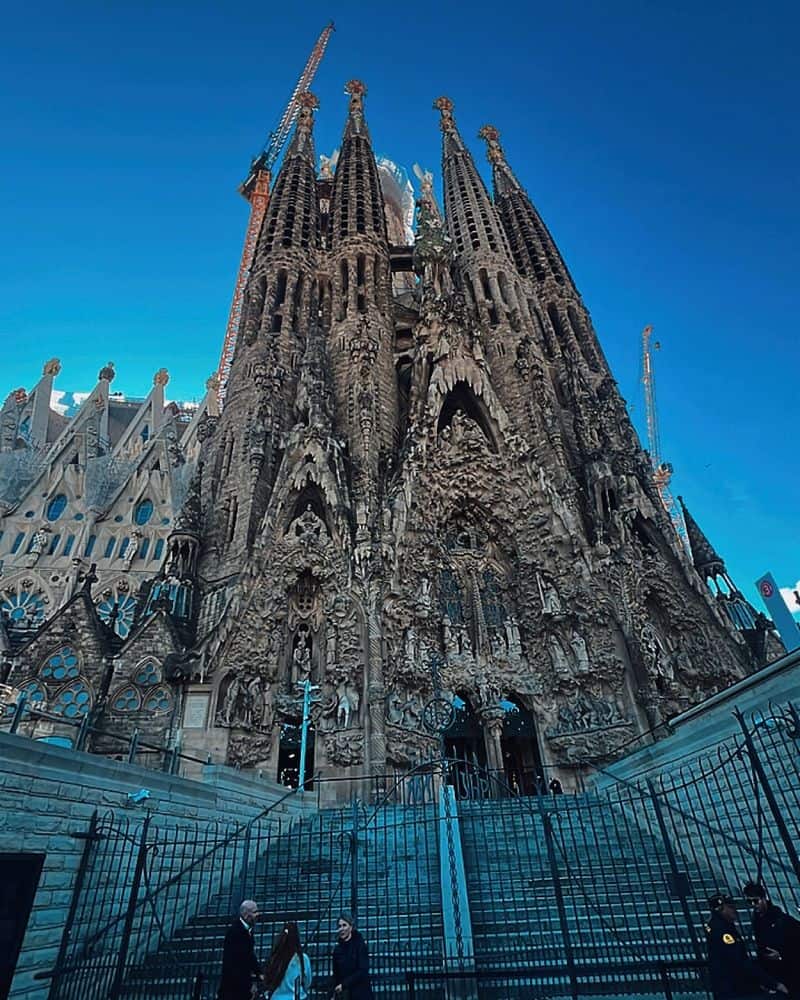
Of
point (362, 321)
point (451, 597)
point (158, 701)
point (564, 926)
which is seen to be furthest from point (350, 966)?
point (362, 321)

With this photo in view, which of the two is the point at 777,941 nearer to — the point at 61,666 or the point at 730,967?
the point at 730,967

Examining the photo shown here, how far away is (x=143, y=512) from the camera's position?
29.1 metres

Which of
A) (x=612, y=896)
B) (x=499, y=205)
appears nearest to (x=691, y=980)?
(x=612, y=896)

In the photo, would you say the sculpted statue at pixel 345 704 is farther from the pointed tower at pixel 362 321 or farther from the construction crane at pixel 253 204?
the construction crane at pixel 253 204

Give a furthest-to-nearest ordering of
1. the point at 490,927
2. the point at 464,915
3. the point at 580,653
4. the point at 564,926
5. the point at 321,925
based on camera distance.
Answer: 1. the point at 580,653
2. the point at 321,925
3. the point at 490,927
4. the point at 464,915
5. the point at 564,926

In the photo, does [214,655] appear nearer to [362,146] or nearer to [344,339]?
[344,339]

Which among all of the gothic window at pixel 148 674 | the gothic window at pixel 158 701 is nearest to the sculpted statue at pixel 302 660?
the gothic window at pixel 158 701

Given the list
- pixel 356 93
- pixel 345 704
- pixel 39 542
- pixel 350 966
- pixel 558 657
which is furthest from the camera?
pixel 356 93

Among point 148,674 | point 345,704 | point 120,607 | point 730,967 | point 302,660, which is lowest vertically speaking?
point 730,967

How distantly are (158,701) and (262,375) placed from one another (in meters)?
12.5

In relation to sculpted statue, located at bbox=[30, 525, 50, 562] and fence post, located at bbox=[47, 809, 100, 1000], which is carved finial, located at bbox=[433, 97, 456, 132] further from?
fence post, located at bbox=[47, 809, 100, 1000]

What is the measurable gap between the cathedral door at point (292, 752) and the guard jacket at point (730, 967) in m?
12.5

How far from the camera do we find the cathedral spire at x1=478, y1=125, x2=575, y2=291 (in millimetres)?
31375

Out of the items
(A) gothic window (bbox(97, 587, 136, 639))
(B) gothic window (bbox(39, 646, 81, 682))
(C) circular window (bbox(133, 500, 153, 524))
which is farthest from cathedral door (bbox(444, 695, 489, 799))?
(C) circular window (bbox(133, 500, 153, 524))
